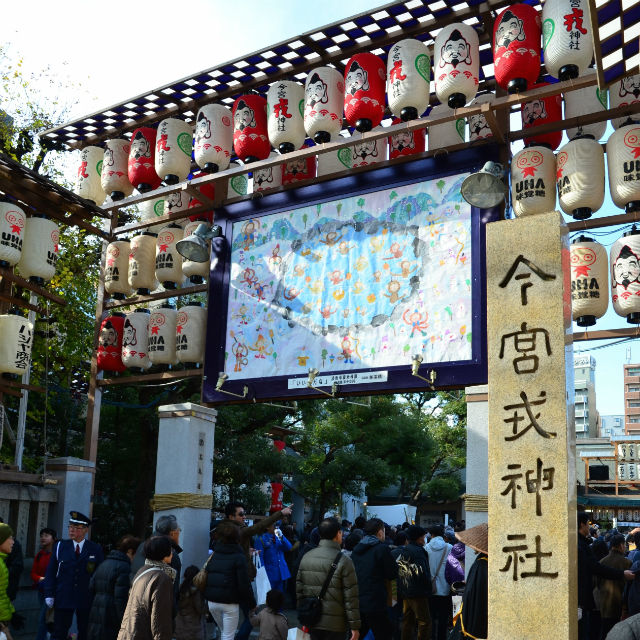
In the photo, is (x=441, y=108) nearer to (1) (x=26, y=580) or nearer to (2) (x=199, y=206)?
(2) (x=199, y=206)

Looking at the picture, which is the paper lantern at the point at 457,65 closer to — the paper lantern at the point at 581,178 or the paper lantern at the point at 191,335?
the paper lantern at the point at 581,178

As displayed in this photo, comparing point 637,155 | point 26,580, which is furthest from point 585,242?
point 26,580

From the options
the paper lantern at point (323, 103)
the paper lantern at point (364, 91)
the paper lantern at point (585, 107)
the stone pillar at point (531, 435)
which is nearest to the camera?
the stone pillar at point (531, 435)

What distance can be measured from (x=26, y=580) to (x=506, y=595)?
7.75 meters

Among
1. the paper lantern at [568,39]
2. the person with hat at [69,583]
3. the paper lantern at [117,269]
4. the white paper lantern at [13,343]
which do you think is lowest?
the person with hat at [69,583]

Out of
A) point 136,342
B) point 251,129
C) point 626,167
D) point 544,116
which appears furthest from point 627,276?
point 136,342

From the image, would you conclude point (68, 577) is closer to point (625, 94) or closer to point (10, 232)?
point (10, 232)

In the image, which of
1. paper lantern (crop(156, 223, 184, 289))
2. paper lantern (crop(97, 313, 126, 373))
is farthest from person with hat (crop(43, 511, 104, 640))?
paper lantern (crop(156, 223, 184, 289))

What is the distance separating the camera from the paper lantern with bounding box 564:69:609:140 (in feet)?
29.0

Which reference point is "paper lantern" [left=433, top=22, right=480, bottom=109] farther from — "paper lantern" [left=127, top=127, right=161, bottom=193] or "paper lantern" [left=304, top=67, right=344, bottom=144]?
"paper lantern" [left=127, top=127, right=161, bottom=193]

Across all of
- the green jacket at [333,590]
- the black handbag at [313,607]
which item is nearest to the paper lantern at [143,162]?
the green jacket at [333,590]

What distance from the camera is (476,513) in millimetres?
8422

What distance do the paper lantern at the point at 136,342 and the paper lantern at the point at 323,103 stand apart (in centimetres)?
400

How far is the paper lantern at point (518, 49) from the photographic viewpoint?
8547 mm
